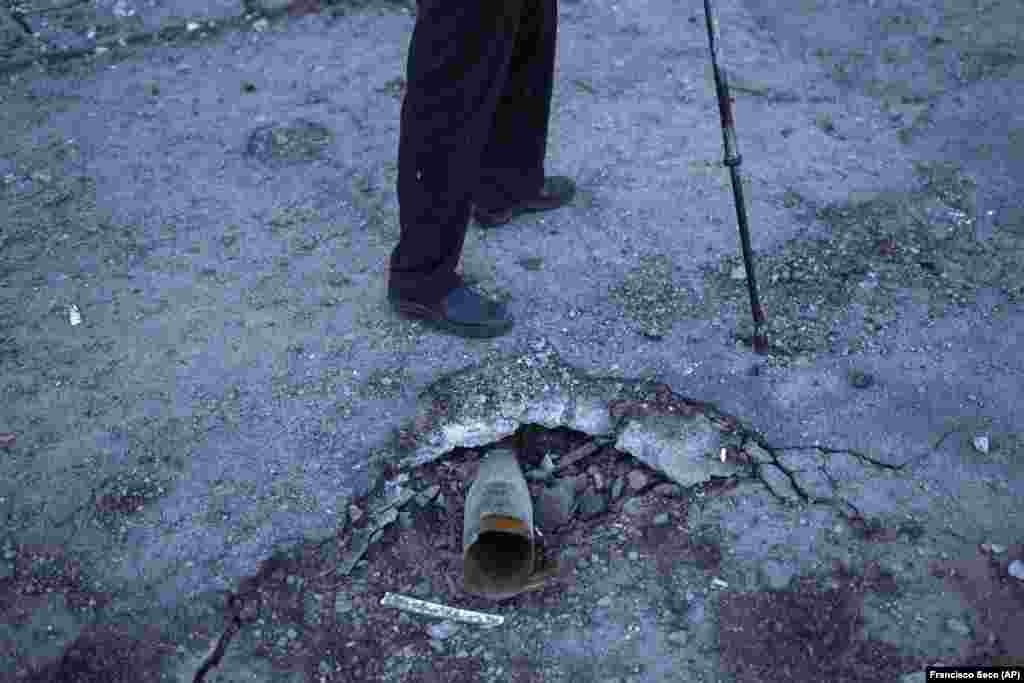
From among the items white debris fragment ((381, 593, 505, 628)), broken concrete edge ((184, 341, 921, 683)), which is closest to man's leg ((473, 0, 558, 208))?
broken concrete edge ((184, 341, 921, 683))

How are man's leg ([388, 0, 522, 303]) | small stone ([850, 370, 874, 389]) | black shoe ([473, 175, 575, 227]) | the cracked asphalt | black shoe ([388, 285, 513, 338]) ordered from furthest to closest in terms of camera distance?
black shoe ([473, 175, 575, 227]) → black shoe ([388, 285, 513, 338]) → small stone ([850, 370, 874, 389]) → man's leg ([388, 0, 522, 303]) → the cracked asphalt

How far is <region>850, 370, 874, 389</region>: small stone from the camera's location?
310 cm

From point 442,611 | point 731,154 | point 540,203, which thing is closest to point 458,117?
point 731,154

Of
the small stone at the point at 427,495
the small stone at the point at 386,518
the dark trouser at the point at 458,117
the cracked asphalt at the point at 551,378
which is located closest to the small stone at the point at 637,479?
the cracked asphalt at the point at 551,378

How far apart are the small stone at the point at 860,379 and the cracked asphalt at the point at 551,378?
0.04ft

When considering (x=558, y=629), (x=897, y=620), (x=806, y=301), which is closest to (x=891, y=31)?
(x=806, y=301)

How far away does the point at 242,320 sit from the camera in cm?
338

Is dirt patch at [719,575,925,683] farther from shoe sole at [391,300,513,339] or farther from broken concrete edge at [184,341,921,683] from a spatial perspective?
shoe sole at [391,300,513,339]

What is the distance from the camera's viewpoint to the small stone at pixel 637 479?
289 centimetres

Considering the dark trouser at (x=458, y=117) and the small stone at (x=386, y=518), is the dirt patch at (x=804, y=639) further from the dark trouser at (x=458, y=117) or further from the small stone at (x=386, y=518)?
the dark trouser at (x=458, y=117)

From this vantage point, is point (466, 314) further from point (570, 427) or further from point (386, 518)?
point (386, 518)

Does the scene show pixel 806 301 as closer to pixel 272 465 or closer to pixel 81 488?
pixel 272 465

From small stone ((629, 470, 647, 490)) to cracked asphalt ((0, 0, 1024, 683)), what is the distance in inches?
0.7

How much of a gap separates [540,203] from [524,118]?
1.33 feet
